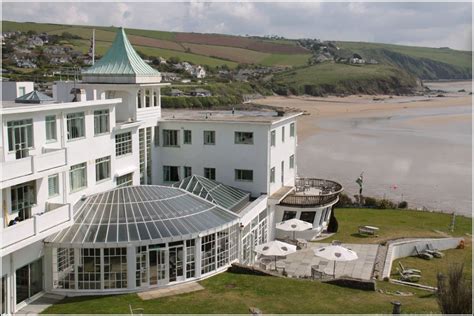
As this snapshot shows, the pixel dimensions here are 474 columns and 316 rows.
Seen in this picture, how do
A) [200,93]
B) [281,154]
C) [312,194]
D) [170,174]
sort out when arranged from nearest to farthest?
[170,174]
[281,154]
[312,194]
[200,93]

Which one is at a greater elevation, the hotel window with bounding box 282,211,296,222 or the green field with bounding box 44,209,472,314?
the hotel window with bounding box 282,211,296,222

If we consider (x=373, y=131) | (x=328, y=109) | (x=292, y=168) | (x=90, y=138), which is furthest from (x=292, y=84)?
(x=90, y=138)

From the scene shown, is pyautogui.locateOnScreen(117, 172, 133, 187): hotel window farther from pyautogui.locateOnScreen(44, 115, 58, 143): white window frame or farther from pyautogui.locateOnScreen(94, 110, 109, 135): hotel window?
pyautogui.locateOnScreen(44, 115, 58, 143): white window frame

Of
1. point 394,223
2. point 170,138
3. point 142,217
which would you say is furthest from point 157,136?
point 394,223

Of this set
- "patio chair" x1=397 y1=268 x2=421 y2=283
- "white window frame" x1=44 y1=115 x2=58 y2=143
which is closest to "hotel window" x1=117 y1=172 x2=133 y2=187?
"white window frame" x1=44 y1=115 x2=58 y2=143

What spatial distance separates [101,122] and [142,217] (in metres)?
7.03

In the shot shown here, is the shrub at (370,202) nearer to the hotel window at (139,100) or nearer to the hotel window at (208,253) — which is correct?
the hotel window at (139,100)

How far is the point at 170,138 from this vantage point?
1481 inches

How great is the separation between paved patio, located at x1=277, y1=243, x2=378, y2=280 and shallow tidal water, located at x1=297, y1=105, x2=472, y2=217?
18.2 meters

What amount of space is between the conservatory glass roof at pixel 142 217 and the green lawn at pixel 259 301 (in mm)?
2436

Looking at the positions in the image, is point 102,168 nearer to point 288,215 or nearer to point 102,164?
point 102,164

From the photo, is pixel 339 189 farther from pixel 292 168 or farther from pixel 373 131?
pixel 373 131

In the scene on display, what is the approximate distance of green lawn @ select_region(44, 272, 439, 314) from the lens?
22484mm

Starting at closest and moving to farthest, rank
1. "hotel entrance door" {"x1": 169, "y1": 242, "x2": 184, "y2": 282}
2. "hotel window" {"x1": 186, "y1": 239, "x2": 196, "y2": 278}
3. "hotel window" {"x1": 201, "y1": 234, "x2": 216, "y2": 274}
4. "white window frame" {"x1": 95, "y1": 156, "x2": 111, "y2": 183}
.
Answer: "hotel entrance door" {"x1": 169, "y1": 242, "x2": 184, "y2": 282}, "hotel window" {"x1": 186, "y1": 239, "x2": 196, "y2": 278}, "hotel window" {"x1": 201, "y1": 234, "x2": 216, "y2": 274}, "white window frame" {"x1": 95, "y1": 156, "x2": 111, "y2": 183}
